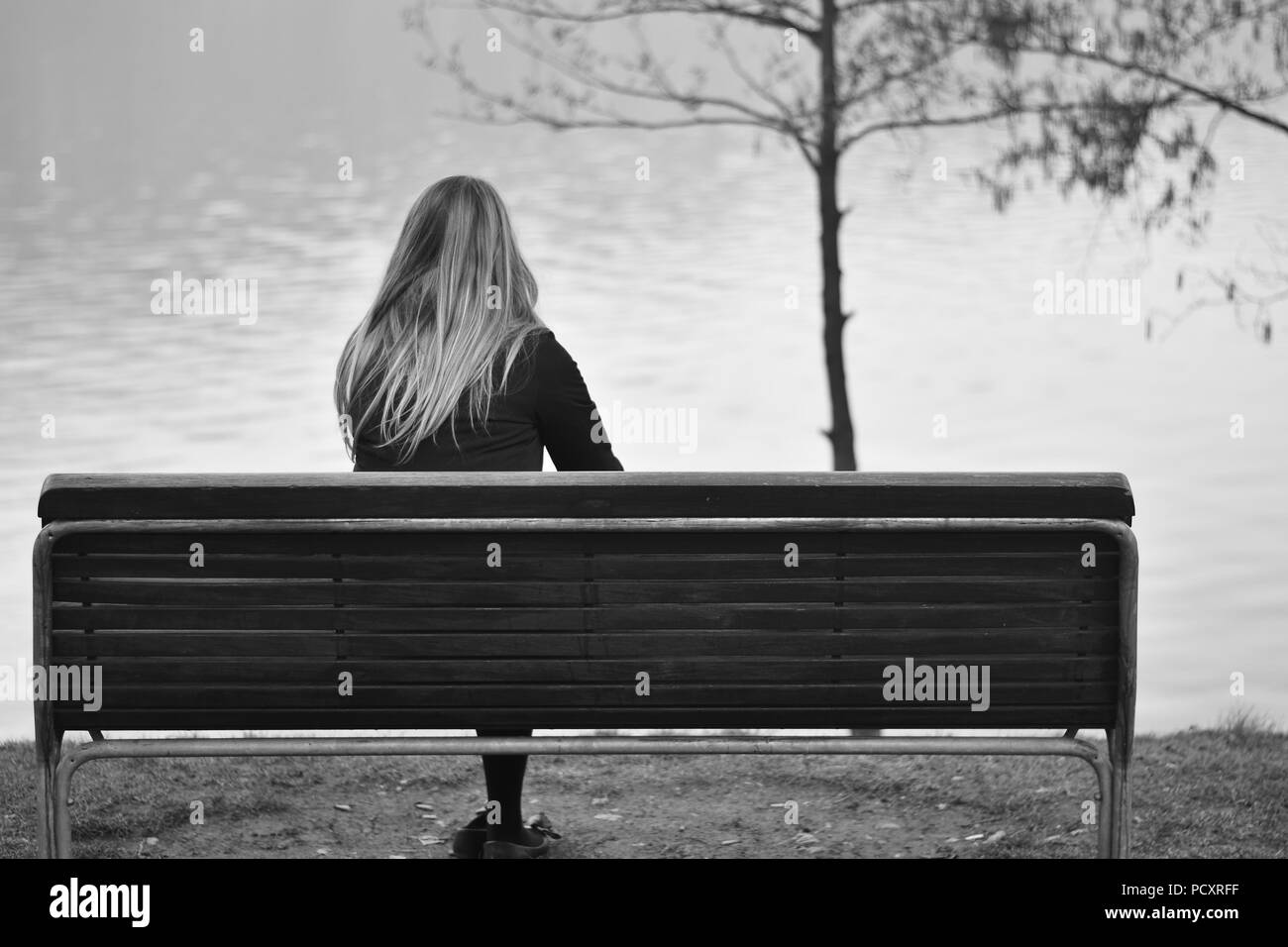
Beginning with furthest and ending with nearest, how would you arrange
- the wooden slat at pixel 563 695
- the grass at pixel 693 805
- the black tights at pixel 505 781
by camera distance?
the grass at pixel 693 805, the black tights at pixel 505 781, the wooden slat at pixel 563 695

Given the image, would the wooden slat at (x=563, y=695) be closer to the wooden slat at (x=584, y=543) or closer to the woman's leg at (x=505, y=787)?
the wooden slat at (x=584, y=543)

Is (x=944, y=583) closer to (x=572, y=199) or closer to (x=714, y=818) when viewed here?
(x=714, y=818)

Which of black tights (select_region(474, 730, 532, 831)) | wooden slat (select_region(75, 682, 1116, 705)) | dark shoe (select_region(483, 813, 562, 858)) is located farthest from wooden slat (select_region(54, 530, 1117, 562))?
dark shoe (select_region(483, 813, 562, 858))

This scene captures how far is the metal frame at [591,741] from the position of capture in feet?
10.5

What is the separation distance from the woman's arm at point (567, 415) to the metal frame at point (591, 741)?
502 millimetres

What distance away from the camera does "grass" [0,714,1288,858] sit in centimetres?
423

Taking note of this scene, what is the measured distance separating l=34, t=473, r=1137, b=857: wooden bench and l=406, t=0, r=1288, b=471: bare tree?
80.4 inches

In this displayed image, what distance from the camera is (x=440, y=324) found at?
12.1 ft

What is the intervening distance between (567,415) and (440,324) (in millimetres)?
331

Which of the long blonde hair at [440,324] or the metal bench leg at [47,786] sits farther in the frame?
the long blonde hair at [440,324]

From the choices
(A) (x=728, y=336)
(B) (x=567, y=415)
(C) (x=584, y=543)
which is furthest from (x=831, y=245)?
(A) (x=728, y=336)

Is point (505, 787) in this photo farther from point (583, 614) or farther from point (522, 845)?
point (583, 614)

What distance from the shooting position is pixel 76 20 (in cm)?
5753

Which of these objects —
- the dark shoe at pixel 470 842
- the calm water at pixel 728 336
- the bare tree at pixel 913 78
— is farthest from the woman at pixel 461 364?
the calm water at pixel 728 336
